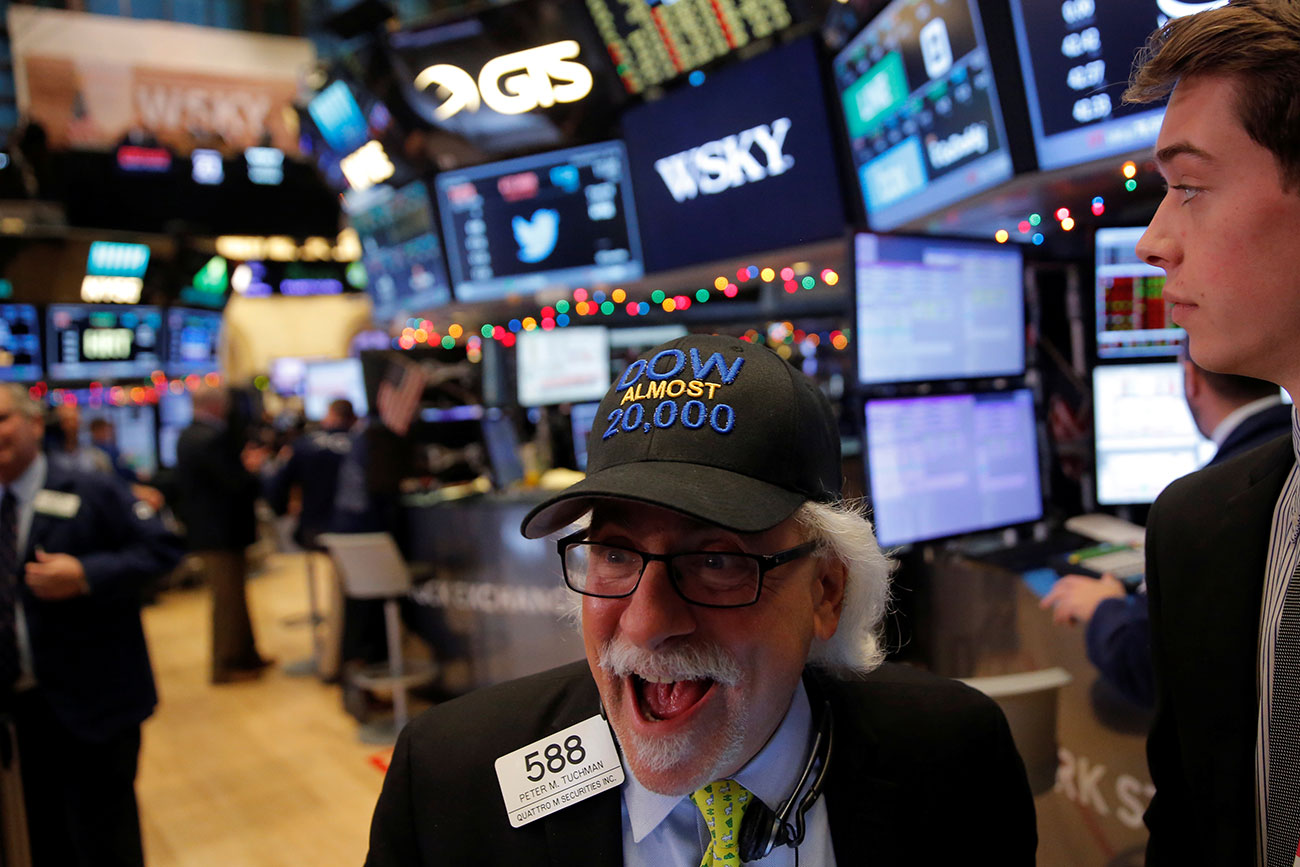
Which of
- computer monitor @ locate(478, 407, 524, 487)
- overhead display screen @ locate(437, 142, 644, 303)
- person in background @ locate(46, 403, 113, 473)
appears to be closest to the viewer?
computer monitor @ locate(478, 407, 524, 487)

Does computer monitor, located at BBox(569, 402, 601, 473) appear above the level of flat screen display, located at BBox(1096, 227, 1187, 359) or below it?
below

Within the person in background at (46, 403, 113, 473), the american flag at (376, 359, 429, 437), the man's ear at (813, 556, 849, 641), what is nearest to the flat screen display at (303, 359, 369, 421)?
the person in background at (46, 403, 113, 473)

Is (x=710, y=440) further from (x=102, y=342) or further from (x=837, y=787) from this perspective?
(x=102, y=342)

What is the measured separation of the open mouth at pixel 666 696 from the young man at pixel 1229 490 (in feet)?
2.21

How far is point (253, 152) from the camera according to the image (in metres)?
12.6

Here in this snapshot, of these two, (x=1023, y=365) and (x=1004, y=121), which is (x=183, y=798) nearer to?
(x=1023, y=365)

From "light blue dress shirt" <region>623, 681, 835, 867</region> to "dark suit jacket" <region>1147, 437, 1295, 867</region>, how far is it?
1.64 feet

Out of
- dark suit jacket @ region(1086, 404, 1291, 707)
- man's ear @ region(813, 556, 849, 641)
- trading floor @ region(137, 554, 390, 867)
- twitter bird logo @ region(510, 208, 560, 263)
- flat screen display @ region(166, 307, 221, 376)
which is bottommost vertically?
trading floor @ region(137, 554, 390, 867)

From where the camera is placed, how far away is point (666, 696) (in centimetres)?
A: 107

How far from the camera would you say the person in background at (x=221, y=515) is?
598cm

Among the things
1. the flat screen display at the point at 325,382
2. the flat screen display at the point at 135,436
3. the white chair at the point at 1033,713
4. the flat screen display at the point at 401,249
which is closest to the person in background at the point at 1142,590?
the white chair at the point at 1033,713

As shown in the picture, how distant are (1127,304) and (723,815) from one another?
2.61 meters

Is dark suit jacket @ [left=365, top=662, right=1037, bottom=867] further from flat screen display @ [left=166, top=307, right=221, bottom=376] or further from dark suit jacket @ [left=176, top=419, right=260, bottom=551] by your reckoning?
flat screen display @ [left=166, top=307, right=221, bottom=376]

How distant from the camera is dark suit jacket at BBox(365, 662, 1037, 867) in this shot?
1104 mm
